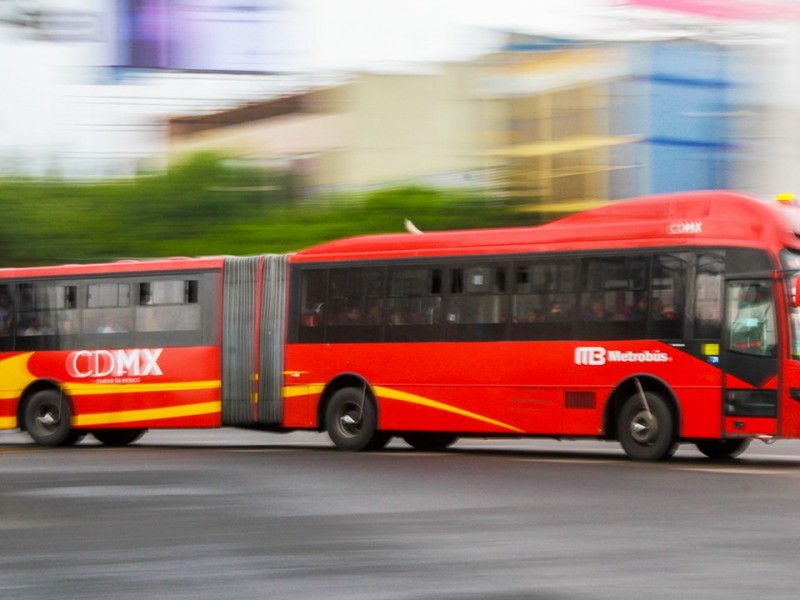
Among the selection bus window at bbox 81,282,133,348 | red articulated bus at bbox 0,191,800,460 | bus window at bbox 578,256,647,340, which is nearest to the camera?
red articulated bus at bbox 0,191,800,460

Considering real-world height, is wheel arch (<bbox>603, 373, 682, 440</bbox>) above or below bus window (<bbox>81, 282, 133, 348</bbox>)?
below

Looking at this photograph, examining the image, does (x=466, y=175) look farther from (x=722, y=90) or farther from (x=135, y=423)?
(x=135, y=423)

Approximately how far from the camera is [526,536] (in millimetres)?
10398

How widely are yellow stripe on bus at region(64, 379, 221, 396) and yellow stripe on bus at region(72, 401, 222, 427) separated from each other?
0.24 meters

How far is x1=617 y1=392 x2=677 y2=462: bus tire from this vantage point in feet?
57.1

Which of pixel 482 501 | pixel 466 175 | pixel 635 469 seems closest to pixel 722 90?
pixel 466 175

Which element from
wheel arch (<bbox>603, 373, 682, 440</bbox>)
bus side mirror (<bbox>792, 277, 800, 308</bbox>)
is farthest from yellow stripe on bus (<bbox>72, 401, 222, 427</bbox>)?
bus side mirror (<bbox>792, 277, 800, 308</bbox>)

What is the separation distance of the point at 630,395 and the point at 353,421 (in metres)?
3.96

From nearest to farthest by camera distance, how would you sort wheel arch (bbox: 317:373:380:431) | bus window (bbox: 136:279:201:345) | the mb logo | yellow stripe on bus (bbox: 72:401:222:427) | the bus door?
the bus door
the mb logo
wheel arch (bbox: 317:373:380:431)
yellow stripe on bus (bbox: 72:401:222:427)
bus window (bbox: 136:279:201:345)

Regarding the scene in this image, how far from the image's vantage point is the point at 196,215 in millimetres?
58906

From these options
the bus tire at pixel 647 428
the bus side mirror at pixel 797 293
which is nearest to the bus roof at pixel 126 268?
the bus tire at pixel 647 428

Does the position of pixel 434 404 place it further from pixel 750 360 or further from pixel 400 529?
pixel 400 529

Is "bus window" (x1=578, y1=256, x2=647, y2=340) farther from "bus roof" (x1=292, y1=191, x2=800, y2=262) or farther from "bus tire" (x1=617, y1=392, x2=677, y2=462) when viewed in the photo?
"bus tire" (x1=617, y1=392, x2=677, y2=462)

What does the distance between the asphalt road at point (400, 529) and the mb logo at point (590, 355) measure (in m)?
1.11
